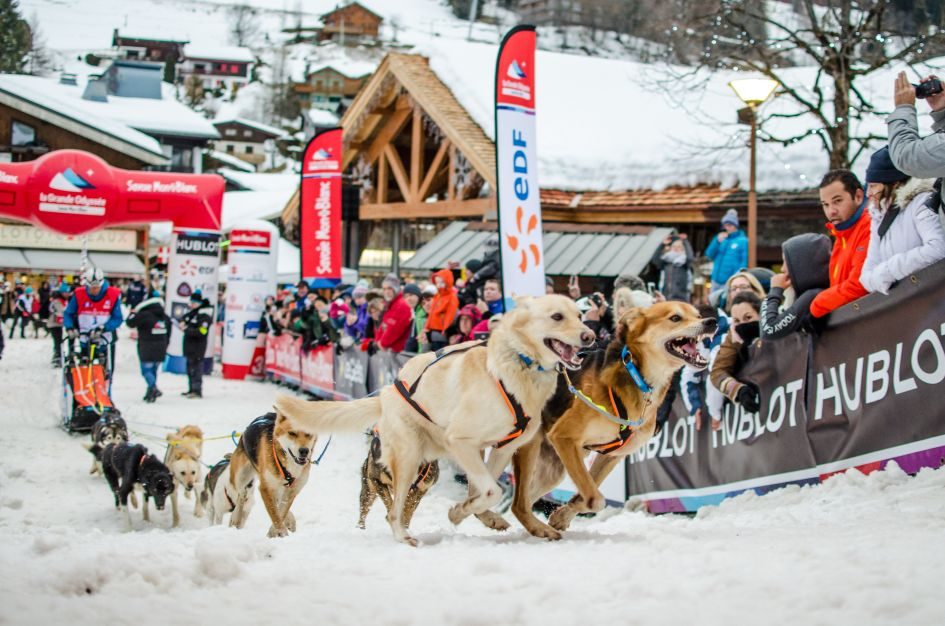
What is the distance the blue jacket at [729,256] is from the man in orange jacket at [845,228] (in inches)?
179

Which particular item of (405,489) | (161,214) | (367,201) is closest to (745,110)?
(405,489)

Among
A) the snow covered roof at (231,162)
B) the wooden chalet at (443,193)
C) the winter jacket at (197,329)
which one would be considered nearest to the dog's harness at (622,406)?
the wooden chalet at (443,193)

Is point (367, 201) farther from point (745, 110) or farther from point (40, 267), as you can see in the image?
point (745, 110)

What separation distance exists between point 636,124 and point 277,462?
12.7m

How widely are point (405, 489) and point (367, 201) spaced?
19.3m

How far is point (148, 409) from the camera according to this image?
43.8 feet

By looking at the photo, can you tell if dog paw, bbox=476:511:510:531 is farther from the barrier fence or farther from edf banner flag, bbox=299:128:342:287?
edf banner flag, bbox=299:128:342:287

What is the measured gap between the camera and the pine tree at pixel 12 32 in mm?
7172

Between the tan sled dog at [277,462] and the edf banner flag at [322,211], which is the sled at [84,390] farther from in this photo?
the edf banner flag at [322,211]

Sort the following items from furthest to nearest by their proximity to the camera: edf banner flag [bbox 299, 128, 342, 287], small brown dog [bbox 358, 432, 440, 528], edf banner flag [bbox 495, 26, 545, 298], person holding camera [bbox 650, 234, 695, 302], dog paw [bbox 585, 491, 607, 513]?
edf banner flag [bbox 299, 128, 342, 287] < person holding camera [bbox 650, 234, 695, 302] < edf banner flag [bbox 495, 26, 545, 298] < small brown dog [bbox 358, 432, 440, 528] < dog paw [bbox 585, 491, 607, 513]

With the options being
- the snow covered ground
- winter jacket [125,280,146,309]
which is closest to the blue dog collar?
the snow covered ground

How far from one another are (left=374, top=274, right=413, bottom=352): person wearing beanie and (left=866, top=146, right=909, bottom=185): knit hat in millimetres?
6698

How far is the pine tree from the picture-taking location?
717 centimetres

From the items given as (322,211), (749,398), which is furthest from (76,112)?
(749,398)
